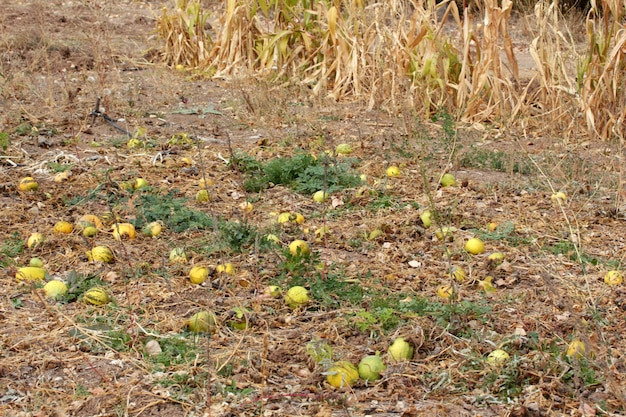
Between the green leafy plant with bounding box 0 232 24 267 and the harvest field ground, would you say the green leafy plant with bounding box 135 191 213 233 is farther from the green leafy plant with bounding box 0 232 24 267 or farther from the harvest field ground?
the green leafy plant with bounding box 0 232 24 267

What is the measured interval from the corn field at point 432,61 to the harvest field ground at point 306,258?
8 centimetres

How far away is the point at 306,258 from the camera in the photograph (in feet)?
12.4

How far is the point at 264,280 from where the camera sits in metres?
3.80

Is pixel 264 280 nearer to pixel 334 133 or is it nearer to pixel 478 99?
pixel 334 133

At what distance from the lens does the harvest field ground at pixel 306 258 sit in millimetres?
2883

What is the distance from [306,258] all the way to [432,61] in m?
3.67

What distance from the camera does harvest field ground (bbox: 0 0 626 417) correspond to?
288 cm

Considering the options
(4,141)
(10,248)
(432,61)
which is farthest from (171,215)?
(432,61)

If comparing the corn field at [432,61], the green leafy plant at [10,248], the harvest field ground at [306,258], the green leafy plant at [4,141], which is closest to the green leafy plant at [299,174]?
the harvest field ground at [306,258]

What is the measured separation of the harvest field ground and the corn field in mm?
76

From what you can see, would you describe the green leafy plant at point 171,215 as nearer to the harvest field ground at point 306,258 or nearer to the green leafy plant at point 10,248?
the harvest field ground at point 306,258

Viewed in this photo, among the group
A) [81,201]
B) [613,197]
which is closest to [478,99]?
[613,197]

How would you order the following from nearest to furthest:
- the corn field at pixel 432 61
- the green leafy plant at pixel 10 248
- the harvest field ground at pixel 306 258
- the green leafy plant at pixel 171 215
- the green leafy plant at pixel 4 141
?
the harvest field ground at pixel 306 258
the green leafy plant at pixel 10 248
the green leafy plant at pixel 171 215
the green leafy plant at pixel 4 141
the corn field at pixel 432 61

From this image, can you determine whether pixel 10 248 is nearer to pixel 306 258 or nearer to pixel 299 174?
pixel 306 258
